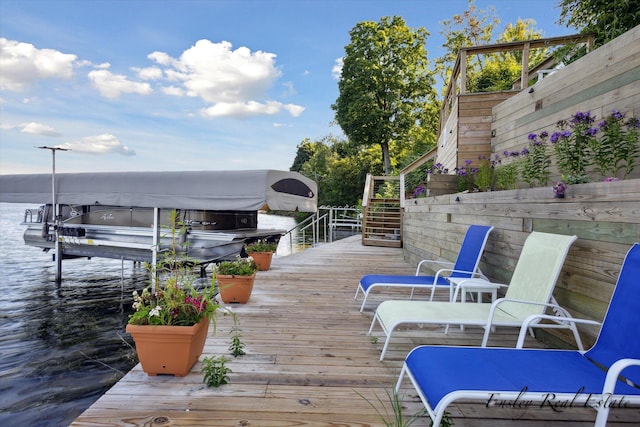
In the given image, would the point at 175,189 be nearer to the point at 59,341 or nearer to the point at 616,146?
the point at 59,341

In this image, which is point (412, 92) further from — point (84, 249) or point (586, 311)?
point (586, 311)

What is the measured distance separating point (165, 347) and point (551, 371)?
2.01m

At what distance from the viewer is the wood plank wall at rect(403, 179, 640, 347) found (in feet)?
6.95

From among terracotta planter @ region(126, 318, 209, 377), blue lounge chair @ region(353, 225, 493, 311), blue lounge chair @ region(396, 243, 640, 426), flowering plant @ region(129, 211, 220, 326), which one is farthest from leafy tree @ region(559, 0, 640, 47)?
terracotta planter @ region(126, 318, 209, 377)

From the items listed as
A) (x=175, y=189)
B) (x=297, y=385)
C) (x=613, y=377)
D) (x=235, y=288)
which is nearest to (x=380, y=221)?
(x=175, y=189)

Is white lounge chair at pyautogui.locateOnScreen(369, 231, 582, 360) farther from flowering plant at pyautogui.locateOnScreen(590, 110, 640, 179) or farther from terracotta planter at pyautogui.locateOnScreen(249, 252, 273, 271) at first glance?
terracotta planter at pyautogui.locateOnScreen(249, 252, 273, 271)

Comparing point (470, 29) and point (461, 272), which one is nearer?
point (461, 272)

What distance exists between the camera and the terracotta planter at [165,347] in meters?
2.10

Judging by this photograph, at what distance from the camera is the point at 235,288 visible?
12.7 feet

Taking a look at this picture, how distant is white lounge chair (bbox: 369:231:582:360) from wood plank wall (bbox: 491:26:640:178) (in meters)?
1.38

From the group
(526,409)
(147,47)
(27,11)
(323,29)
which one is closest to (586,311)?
(526,409)

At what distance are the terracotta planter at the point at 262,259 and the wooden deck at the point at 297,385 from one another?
217 cm

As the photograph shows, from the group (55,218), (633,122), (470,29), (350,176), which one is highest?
(470,29)

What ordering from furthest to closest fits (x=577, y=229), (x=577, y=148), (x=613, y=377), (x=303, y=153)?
(x=303, y=153) < (x=577, y=148) < (x=577, y=229) < (x=613, y=377)
